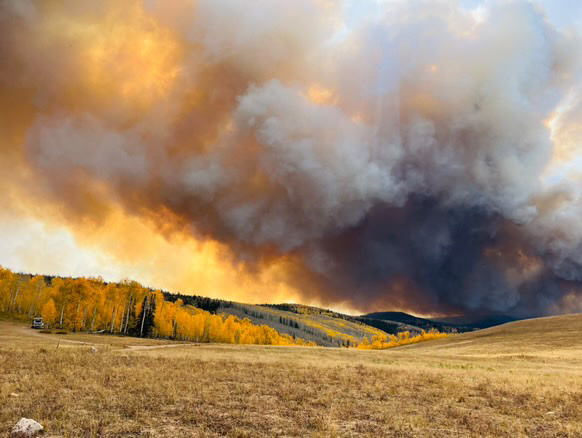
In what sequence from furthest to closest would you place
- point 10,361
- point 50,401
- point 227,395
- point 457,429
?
1. point 10,361
2. point 227,395
3. point 50,401
4. point 457,429

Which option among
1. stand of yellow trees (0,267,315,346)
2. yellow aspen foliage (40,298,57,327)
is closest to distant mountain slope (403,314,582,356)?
stand of yellow trees (0,267,315,346)

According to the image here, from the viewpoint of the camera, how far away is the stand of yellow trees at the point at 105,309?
97.8 meters

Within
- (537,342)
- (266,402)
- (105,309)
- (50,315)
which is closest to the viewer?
(266,402)

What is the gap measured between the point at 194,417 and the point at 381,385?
14.4 metres

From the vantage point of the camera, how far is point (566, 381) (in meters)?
28.9

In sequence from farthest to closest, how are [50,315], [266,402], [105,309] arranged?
[105,309], [50,315], [266,402]

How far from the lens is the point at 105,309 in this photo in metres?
114

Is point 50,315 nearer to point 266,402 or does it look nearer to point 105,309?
point 105,309

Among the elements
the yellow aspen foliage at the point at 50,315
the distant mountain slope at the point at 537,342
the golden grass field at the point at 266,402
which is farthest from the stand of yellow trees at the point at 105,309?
the distant mountain slope at the point at 537,342

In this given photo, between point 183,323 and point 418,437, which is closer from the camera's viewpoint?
point 418,437

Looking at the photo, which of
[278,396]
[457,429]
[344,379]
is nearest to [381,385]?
[344,379]

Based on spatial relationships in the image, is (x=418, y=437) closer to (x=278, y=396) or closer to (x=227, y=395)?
(x=278, y=396)

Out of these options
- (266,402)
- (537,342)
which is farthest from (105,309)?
(537,342)

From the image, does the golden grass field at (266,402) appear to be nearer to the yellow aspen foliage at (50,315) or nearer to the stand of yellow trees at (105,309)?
the stand of yellow trees at (105,309)
